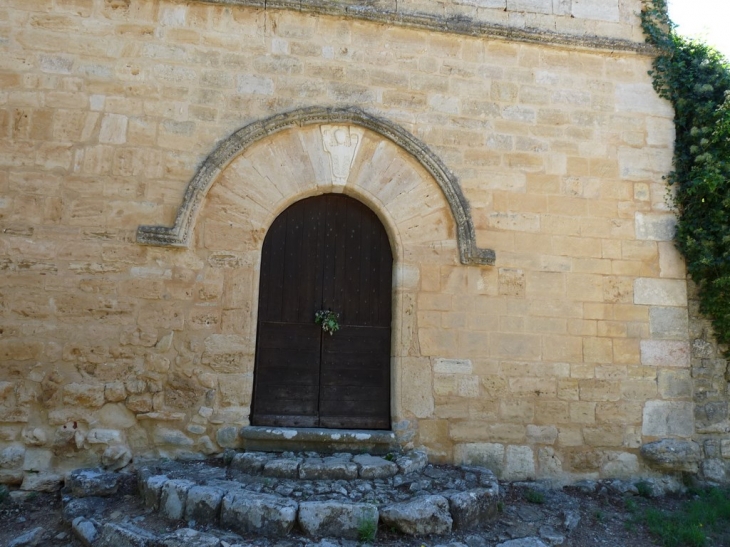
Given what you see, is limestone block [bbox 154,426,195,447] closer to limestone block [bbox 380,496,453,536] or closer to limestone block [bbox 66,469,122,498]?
limestone block [bbox 66,469,122,498]

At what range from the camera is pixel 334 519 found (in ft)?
12.3

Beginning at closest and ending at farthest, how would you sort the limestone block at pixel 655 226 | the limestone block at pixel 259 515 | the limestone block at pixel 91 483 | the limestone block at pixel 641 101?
the limestone block at pixel 259 515, the limestone block at pixel 91 483, the limestone block at pixel 655 226, the limestone block at pixel 641 101

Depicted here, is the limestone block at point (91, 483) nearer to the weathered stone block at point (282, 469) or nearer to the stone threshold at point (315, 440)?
the stone threshold at point (315, 440)

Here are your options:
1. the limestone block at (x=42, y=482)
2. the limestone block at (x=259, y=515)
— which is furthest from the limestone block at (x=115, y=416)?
the limestone block at (x=259, y=515)

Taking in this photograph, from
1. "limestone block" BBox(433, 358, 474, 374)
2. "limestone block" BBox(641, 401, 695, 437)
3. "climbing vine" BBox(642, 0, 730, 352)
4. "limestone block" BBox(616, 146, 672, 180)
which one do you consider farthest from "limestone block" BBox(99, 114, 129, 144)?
"limestone block" BBox(641, 401, 695, 437)

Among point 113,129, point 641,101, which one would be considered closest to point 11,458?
point 113,129

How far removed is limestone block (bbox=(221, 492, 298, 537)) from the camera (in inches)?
145

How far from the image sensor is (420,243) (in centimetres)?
521

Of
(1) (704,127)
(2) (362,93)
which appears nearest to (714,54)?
(1) (704,127)

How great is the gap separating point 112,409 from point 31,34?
319 cm

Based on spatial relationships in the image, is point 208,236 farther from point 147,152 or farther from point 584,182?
point 584,182

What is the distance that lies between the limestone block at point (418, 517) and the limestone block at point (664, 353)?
2.58 m

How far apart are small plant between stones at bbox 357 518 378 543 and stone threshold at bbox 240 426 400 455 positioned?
3.32 feet

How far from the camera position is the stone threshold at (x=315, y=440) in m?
4.68
